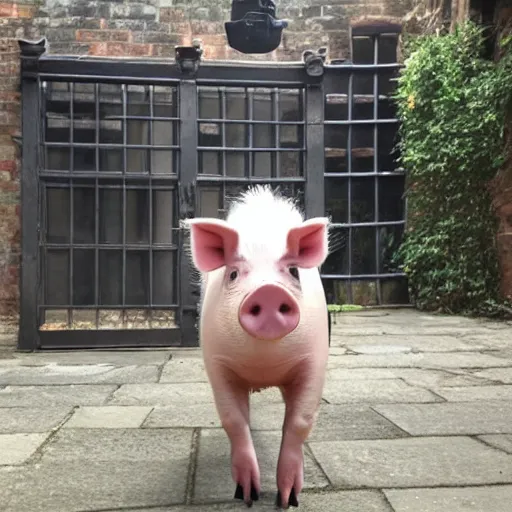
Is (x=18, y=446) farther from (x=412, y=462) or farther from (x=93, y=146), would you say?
(x=93, y=146)

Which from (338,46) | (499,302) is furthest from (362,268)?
(338,46)

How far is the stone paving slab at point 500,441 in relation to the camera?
219 cm

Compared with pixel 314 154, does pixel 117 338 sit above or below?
below

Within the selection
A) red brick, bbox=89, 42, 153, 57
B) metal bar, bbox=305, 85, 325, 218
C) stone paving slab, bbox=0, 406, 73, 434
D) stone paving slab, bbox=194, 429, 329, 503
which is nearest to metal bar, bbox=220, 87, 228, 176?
metal bar, bbox=305, 85, 325, 218

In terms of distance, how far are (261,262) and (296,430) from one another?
18.9 inches

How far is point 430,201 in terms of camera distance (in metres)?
7.26

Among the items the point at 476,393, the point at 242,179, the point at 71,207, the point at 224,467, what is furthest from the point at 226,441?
the point at 242,179

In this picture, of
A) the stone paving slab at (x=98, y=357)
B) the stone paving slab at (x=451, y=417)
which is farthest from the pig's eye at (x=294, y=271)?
the stone paving slab at (x=98, y=357)

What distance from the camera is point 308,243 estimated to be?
5.48ft

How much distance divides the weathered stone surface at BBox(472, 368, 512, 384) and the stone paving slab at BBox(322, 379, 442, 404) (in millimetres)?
540

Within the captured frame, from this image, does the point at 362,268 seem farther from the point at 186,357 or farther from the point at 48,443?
the point at 48,443

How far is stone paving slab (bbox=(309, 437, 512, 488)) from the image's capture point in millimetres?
1856

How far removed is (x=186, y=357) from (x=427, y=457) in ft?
8.79

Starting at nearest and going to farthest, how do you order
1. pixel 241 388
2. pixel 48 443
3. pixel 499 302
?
1. pixel 241 388
2. pixel 48 443
3. pixel 499 302
